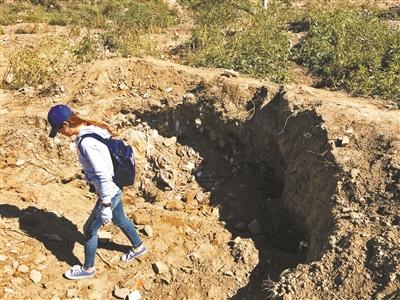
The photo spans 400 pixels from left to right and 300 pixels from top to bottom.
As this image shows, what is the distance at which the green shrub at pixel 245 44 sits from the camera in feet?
21.7

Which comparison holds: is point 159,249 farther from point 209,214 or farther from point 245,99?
point 245,99

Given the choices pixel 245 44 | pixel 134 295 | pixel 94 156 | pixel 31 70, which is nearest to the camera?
pixel 94 156

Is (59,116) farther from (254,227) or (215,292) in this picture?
(254,227)

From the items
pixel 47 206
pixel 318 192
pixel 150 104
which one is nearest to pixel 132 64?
pixel 150 104

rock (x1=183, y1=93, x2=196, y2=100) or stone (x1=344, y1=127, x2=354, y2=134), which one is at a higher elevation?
stone (x1=344, y1=127, x2=354, y2=134)

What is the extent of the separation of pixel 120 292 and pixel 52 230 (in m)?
1.05

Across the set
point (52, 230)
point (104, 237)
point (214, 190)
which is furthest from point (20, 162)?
point (214, 190)

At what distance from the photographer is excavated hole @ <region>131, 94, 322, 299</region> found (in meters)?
4.46

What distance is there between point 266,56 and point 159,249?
346cm

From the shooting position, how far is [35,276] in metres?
4.16

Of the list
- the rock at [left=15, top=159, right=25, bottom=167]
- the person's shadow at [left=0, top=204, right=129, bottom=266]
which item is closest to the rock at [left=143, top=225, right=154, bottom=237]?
the person's shadow at [left=0, top=204, right=129, bottom=266]

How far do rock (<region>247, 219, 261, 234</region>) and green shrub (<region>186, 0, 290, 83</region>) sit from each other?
7.14 feet

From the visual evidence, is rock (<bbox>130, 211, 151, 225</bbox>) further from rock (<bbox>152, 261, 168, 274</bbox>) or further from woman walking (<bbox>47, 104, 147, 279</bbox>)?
woman walking (<bbox>47, 104, 147, 279</bbox>)

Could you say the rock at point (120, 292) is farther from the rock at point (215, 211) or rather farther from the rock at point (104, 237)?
the rock at point (215, 211)
